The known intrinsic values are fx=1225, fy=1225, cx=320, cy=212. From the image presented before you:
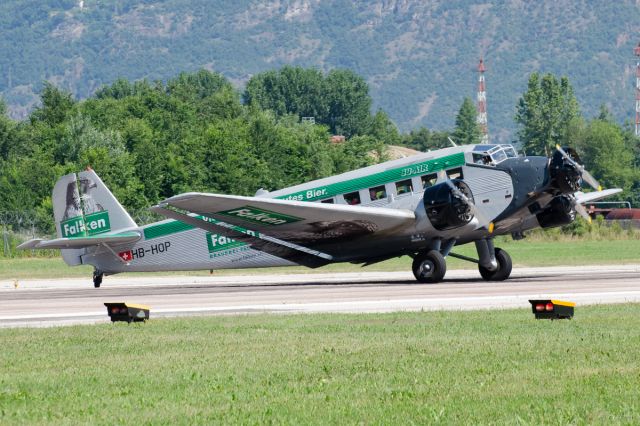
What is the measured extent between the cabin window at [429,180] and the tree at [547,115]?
114 meters

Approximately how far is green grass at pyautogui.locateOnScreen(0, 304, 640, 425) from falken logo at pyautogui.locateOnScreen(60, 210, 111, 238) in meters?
15.9

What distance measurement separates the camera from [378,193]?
3525cm

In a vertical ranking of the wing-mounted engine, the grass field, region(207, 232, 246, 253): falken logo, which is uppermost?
the wing-mounted engine

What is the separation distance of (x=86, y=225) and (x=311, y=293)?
9469mm

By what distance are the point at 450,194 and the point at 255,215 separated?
214 inches

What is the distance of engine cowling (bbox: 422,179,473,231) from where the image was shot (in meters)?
33.2

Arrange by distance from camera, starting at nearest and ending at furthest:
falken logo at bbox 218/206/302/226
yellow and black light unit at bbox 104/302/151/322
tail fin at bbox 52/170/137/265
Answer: yellow and black light unit at bbox 104/302/151/322
falken logo at bbox 218/206/302/226
tail fin at bbox 52/170/137/265

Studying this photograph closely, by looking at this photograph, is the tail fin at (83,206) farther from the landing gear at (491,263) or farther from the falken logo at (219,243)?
the landing gear at (491,263)

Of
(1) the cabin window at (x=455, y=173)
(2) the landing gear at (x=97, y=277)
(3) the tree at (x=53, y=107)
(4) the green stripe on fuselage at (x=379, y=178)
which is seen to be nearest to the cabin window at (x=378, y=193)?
(4) the green stripe on fuselage at (x=379, y=178)

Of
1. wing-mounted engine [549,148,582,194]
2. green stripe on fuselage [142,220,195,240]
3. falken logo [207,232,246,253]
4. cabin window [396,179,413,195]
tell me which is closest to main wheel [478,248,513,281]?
wing-mounted engine [549,148,582,194]

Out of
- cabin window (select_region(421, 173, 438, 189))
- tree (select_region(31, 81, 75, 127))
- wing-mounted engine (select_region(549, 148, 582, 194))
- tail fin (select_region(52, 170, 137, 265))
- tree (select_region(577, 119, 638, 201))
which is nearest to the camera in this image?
wing-mounted engine (select_region(549, 148, 582, 194))

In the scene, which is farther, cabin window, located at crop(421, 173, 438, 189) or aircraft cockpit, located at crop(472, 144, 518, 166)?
cabin window, located at crop(421, 173, 438, 189)

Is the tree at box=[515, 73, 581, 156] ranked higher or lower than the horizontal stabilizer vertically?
higher

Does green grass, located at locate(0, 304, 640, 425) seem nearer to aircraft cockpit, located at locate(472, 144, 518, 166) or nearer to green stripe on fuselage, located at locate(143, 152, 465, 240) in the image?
aircraft cockpit, located at locate(472, 144, 518, 166)
